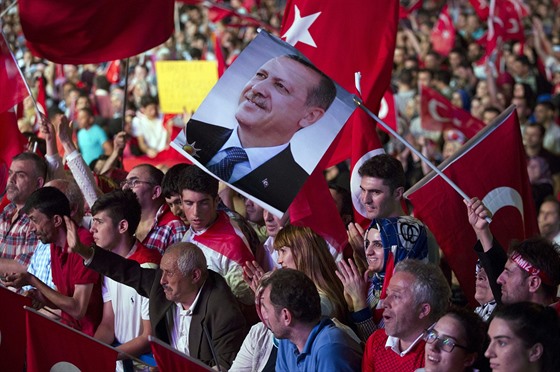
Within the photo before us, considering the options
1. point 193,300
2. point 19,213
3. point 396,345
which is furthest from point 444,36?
point 396,345

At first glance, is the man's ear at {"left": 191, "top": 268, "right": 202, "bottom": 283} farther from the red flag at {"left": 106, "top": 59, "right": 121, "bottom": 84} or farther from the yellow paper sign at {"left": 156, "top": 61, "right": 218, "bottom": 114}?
the red flag at {"left": 106, "top": 59, "right": 121, "bottom": 84}

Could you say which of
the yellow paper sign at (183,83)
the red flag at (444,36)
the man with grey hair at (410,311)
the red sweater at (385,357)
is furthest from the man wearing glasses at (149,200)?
the red flag at (444,36)

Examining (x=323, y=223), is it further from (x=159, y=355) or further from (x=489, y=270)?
(x=159, y=355)

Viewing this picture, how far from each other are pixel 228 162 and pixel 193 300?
0.94m

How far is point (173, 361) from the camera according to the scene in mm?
5395

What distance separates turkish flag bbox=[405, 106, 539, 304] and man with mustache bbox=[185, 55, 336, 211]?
932mm

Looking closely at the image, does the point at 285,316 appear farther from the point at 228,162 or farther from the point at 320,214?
the point at 320,214

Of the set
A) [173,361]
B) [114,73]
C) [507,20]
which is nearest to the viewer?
[173,361]

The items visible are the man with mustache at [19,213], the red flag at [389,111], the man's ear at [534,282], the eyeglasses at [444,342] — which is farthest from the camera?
the red flag at [389,111]

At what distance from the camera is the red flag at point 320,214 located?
7.43 m

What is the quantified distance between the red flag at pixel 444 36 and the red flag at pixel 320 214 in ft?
42.2

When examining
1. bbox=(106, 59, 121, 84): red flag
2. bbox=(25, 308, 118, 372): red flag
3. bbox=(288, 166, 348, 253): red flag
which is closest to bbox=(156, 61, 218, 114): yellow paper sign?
bbox=(106, 59, 121, 84): red flag

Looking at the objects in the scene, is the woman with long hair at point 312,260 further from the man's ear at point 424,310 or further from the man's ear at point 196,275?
the man's ear at point 424,310

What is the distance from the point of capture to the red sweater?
18.3ft
